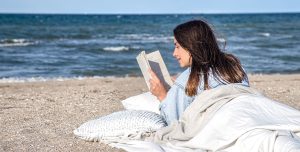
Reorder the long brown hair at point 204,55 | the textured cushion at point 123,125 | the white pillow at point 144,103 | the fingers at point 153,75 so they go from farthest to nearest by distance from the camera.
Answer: the white pillow at point 144,103, the textured cushion at point 123,125, the fingers at point 153,75, the long brown hair at point 204,55

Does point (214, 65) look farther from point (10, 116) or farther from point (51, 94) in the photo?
point (51, 94)

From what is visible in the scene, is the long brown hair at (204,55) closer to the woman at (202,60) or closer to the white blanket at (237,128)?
the woman at (202,60)

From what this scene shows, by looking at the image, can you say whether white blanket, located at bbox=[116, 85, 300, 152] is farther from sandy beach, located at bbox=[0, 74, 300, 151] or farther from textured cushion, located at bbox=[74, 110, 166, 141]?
sandy beach, located at bbox=[0, 74, 300, 151]

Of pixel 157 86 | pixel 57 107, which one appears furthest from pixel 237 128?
pixel 57 107

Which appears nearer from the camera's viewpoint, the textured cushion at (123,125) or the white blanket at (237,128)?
the white blanket at (237,128)

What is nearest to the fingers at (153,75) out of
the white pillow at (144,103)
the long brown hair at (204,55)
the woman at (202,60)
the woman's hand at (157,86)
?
the woman's hand at (157,86)

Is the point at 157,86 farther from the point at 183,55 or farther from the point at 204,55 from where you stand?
the point at 204,55

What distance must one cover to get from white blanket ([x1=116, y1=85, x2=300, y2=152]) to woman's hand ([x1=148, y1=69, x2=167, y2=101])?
45 cm

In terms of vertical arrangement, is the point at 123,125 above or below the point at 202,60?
below

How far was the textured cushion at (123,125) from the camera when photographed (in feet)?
19.4

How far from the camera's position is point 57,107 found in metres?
8.38

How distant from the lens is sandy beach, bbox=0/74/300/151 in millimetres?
6133

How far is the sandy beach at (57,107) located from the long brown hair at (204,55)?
1.28 meters

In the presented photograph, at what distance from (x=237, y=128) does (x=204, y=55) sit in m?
0.78
